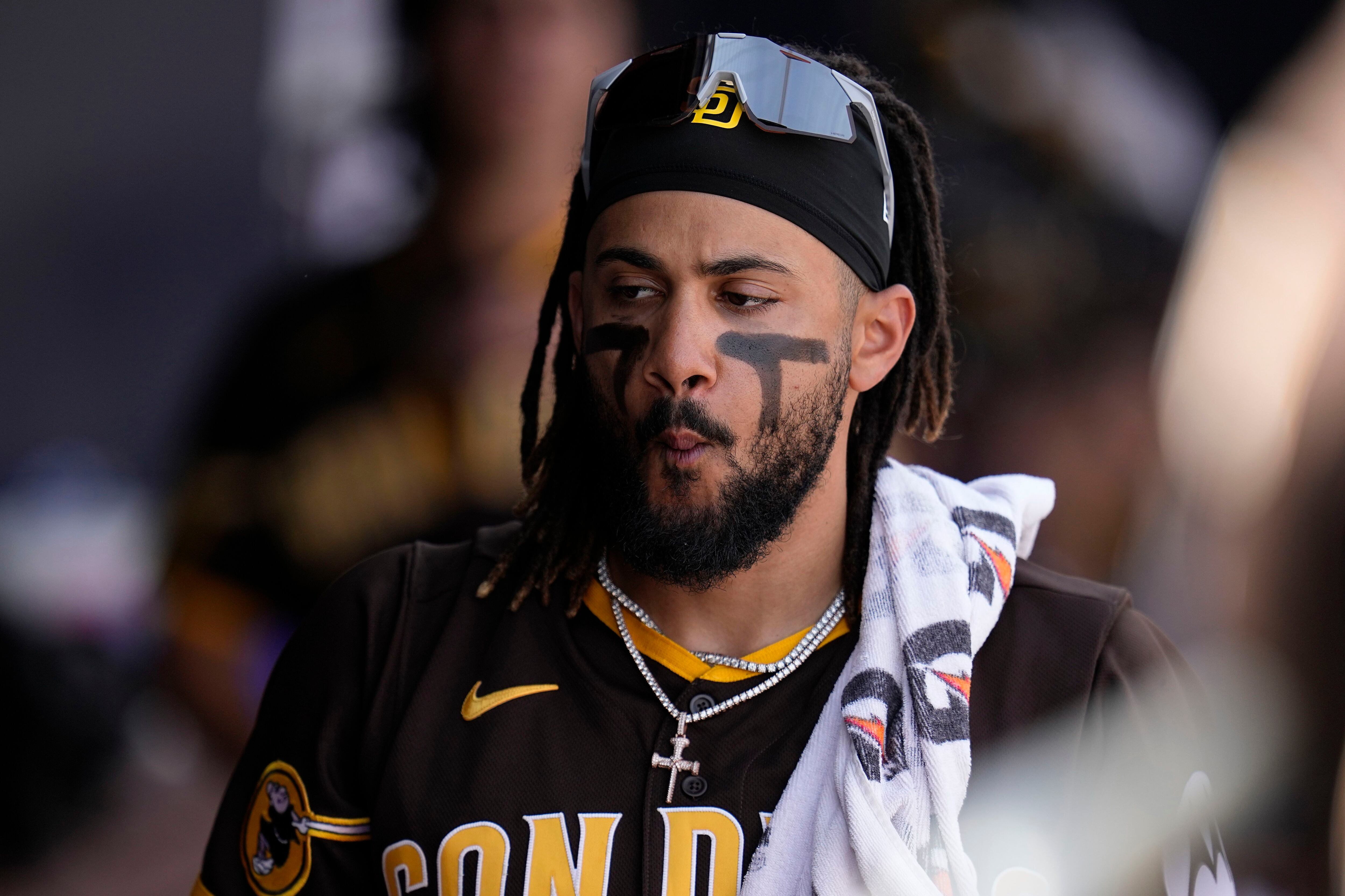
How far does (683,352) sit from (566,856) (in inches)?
33.8

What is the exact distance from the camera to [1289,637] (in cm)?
386

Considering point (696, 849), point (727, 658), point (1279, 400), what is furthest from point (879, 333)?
point (1279, 400)

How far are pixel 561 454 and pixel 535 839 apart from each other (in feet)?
2.70

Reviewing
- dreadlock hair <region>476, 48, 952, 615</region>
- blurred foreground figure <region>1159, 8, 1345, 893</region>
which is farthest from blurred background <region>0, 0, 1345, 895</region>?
dreadlock hair <region>476, 48, 952, 615</region>

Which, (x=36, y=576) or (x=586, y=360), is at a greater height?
(x=586, y=360)

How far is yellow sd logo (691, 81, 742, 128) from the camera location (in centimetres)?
204

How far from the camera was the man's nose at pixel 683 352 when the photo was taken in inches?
74.5

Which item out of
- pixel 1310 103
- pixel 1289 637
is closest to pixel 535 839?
pixel 1289 637

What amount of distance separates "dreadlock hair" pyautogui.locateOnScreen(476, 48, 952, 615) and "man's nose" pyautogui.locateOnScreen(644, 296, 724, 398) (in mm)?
295

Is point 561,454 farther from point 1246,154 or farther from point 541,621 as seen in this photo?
point 1246,154

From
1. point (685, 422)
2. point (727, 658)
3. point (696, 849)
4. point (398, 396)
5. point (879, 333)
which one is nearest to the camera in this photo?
point (696, 849)

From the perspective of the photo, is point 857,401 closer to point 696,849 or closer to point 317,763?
point 696,849

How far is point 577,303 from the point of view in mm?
2305

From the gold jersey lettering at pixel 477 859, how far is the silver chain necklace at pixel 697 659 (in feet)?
0.93
